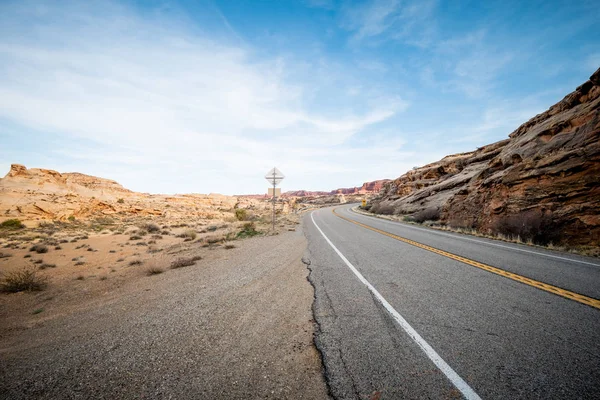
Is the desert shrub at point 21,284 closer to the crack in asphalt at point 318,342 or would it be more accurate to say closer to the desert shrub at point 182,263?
the desert shrub at point 182,263

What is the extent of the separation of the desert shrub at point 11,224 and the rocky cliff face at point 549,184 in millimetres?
33126

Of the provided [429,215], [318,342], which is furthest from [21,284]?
[429,215]

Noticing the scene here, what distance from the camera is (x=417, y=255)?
23.0ft

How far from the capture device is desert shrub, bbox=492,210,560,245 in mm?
9070

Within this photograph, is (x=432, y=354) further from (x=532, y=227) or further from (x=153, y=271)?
(x=532, y=227)

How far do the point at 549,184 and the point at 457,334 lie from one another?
1196cm

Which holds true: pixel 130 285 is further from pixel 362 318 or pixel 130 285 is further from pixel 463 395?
pixel 463 395

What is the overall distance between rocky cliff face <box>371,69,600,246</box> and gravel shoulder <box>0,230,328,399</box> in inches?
437

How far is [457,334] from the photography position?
2836 mm

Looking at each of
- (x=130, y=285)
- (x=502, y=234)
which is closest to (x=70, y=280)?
(x=130, y=285)

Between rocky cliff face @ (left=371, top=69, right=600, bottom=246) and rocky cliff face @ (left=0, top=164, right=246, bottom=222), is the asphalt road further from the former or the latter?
rocky cliff face @ (left=0, top=164, right=246, bottom=222)

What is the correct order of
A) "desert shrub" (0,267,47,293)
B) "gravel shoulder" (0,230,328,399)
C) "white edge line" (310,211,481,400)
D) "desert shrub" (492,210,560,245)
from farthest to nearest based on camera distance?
"desert shrub" (492,210,560,245) → "desert shrub" (0,267,47,293) → "gravel shoulder" (0,230,328,399) → "white edge line" (310,211,481,400)

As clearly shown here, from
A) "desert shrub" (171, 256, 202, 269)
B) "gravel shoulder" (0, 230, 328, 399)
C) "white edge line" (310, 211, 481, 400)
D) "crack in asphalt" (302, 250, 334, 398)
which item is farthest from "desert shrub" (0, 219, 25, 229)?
"white edge line" (310, 211, 481, 400)

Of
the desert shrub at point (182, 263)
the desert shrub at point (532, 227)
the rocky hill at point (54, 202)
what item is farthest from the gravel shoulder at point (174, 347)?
the rocky hill at point (54, 202)
